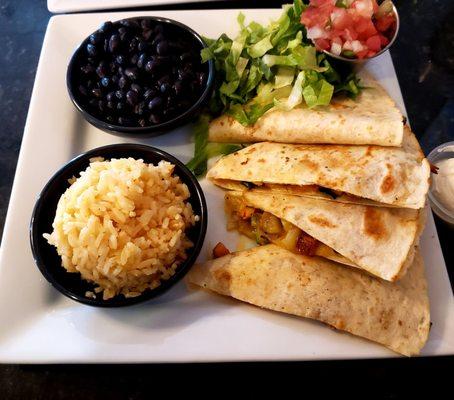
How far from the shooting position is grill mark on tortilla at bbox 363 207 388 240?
1.91m

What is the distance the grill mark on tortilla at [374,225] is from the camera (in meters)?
1.91

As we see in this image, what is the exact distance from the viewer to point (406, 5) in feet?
10.5

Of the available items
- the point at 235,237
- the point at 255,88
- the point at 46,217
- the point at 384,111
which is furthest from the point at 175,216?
the point at 384,111

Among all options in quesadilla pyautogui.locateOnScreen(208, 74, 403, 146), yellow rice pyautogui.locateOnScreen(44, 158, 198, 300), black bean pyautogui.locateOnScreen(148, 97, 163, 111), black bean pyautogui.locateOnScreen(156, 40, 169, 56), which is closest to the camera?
yellow rice pyautogui.locateOnScreen(44, 158, 198, 300)

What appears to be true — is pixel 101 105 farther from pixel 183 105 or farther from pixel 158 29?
pixel 158 29

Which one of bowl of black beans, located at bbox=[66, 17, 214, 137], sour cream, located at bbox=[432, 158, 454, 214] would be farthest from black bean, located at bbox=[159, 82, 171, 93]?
sour cream, located at bbox=[432, 158, 454, 214]

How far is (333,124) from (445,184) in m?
0.75

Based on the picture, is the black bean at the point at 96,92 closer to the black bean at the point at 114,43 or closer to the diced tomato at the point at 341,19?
the black bean at the point at 114,43

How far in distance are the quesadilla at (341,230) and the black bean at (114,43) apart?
1060mm

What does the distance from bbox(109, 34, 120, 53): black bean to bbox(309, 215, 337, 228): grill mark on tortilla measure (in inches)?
53.4

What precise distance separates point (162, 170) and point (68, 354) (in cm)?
87

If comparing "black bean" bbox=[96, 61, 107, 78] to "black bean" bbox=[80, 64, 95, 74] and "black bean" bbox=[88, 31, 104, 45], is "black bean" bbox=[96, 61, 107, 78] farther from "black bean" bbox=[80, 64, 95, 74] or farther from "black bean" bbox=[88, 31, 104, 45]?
"black bean" bbox=[88, 31, 104, 45]

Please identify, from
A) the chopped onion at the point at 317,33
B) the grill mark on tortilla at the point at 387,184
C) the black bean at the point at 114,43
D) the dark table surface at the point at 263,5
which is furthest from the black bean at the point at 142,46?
the grill mark on tortilla at the point at 387,184

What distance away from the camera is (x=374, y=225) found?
1.93 m
